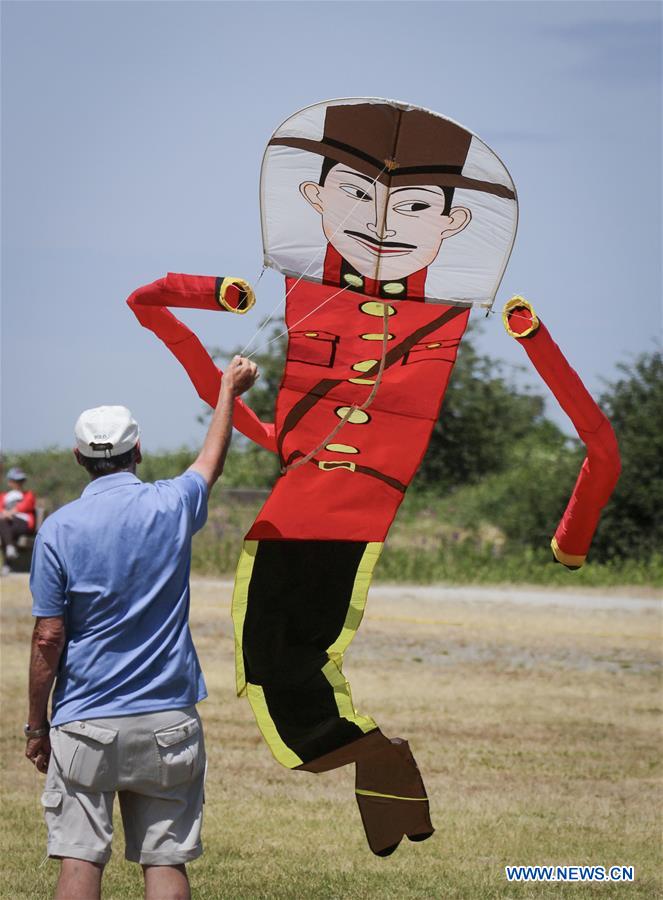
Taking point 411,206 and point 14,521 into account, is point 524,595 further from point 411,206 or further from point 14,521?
point 411,206

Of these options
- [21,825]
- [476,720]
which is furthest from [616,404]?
[21,825]

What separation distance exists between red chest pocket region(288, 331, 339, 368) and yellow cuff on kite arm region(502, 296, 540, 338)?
33.0 inches

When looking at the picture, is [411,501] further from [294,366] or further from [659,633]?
[294,366]

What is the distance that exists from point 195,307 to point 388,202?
92 cm

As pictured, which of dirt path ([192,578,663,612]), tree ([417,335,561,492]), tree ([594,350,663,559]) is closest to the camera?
dirt path ([192,578,663,612])

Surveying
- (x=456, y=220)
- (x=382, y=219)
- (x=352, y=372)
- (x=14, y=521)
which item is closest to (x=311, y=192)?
(x=382, y=219)

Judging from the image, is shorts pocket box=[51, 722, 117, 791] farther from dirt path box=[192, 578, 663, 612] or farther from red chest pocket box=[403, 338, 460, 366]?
dirt path box=[192, 578, 663, 612]

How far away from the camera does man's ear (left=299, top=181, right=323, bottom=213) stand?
547 centimetres

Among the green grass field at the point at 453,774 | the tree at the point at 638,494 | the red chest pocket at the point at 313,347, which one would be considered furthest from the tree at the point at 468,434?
the red chest pocket at the point at 313,347

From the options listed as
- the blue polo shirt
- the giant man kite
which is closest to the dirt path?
the giant man kite

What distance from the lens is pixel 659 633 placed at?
15672 millimetres

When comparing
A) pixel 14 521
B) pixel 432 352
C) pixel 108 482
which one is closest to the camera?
pixel 108 482

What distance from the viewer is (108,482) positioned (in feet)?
14.1

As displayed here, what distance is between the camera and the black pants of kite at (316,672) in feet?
17.8
